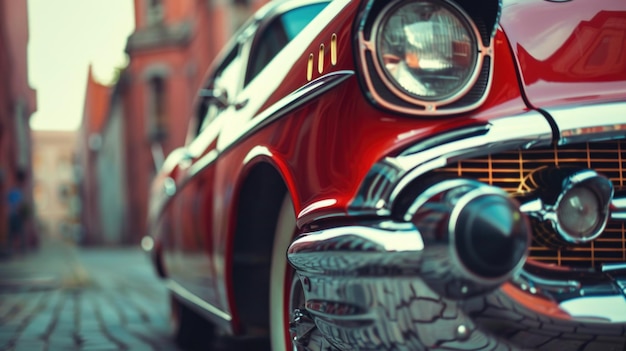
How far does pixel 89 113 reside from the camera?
2357 inches

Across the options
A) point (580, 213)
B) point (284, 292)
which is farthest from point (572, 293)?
point (284, 292)

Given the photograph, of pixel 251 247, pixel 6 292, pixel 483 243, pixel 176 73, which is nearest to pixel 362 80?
pixel 483 243

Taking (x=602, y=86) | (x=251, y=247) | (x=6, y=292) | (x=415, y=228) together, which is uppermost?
(x=602, y=86)

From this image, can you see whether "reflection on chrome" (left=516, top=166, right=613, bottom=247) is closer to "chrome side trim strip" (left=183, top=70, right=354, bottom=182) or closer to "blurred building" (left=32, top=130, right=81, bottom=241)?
"chrome side trim strip" (left=183, top=70, right=354, bottom=182)

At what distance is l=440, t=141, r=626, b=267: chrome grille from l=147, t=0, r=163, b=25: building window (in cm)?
3098

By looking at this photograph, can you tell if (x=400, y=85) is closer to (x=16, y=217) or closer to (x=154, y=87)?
(x=16, y=217)

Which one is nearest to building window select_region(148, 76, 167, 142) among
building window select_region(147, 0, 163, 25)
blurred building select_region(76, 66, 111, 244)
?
building window select_region(147, 0, 163, 25)

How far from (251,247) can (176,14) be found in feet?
95.3

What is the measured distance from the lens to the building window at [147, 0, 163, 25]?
31.7 metres

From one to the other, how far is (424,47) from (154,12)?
31.2 meters

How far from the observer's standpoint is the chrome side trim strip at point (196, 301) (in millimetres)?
3209

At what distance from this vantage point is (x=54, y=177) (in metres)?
85.0

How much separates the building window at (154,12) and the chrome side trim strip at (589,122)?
31.0 metres

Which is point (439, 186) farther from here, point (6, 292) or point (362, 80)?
point (6, 292)
